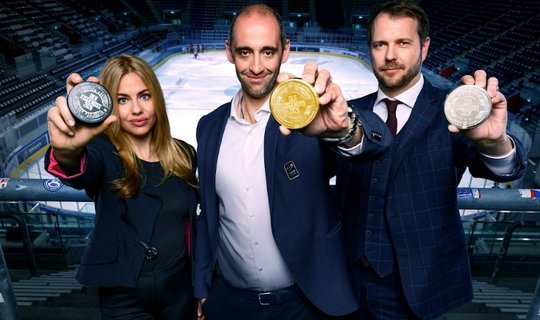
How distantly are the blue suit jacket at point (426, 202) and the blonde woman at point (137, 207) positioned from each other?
2.85 ft

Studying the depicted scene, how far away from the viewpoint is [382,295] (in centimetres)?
180

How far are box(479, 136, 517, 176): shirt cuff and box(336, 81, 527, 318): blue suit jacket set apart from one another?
0.05m

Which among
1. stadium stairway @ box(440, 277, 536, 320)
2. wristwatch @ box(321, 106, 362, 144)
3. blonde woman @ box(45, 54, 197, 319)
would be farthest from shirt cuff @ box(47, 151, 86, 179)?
stadium stairway @ box(440, 277, 536, 320)

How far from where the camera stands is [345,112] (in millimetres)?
1383

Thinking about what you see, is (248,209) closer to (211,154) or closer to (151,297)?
(211,154)

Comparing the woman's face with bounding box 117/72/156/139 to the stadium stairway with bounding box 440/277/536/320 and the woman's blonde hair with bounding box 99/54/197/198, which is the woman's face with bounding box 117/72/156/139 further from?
the stadium stairway with bounding box 440/277/536/320

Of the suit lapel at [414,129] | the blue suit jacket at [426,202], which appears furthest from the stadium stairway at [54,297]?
the suit lapel at [414,129]

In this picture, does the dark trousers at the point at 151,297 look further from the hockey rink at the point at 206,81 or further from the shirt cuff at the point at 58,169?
the hockey rink at the point at 206,81

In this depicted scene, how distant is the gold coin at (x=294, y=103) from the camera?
1.28 m

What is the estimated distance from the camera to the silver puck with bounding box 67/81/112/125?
1.40 metres

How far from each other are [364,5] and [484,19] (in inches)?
485

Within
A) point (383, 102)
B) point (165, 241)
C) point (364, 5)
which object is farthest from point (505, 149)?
point (364, 5)

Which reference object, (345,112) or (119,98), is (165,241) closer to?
(119,98)

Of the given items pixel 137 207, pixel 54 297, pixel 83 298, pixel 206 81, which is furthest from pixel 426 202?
pixel 206 81
